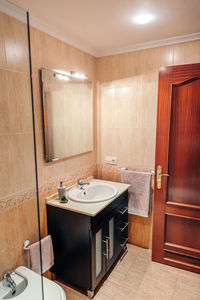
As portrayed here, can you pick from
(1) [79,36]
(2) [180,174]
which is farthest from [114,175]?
(1) [79,36]

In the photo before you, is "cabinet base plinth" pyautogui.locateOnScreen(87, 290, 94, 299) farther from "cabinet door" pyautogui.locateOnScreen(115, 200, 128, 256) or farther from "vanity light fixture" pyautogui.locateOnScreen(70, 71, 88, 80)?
"vanity light fixture" pyautogui.locateOnScreen(70, 71, 88, 80)

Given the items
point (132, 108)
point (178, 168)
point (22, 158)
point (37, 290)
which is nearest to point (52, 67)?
point (22, 158)

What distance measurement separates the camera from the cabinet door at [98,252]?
5.77 feet

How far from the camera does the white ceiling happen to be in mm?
1422

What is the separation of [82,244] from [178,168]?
46.6 inches

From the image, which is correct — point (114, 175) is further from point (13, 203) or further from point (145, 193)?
point (13, 203)

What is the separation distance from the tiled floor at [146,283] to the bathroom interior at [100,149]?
0.01 meters

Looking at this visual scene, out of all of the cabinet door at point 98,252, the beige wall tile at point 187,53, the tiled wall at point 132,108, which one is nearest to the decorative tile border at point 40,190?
the tiled wall at point 132,108

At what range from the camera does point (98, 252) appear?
189 cm

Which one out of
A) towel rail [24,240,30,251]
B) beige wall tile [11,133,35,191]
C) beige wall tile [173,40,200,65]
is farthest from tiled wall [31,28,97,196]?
beige wall tile [173,40,200,65]

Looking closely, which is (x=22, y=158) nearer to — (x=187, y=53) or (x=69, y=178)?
(x=69, y=178)

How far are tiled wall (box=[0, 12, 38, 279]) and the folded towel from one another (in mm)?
79

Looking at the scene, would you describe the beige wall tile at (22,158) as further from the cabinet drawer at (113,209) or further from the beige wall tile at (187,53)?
the beige wall tile at (187,53)

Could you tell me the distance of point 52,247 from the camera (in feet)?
6.19
